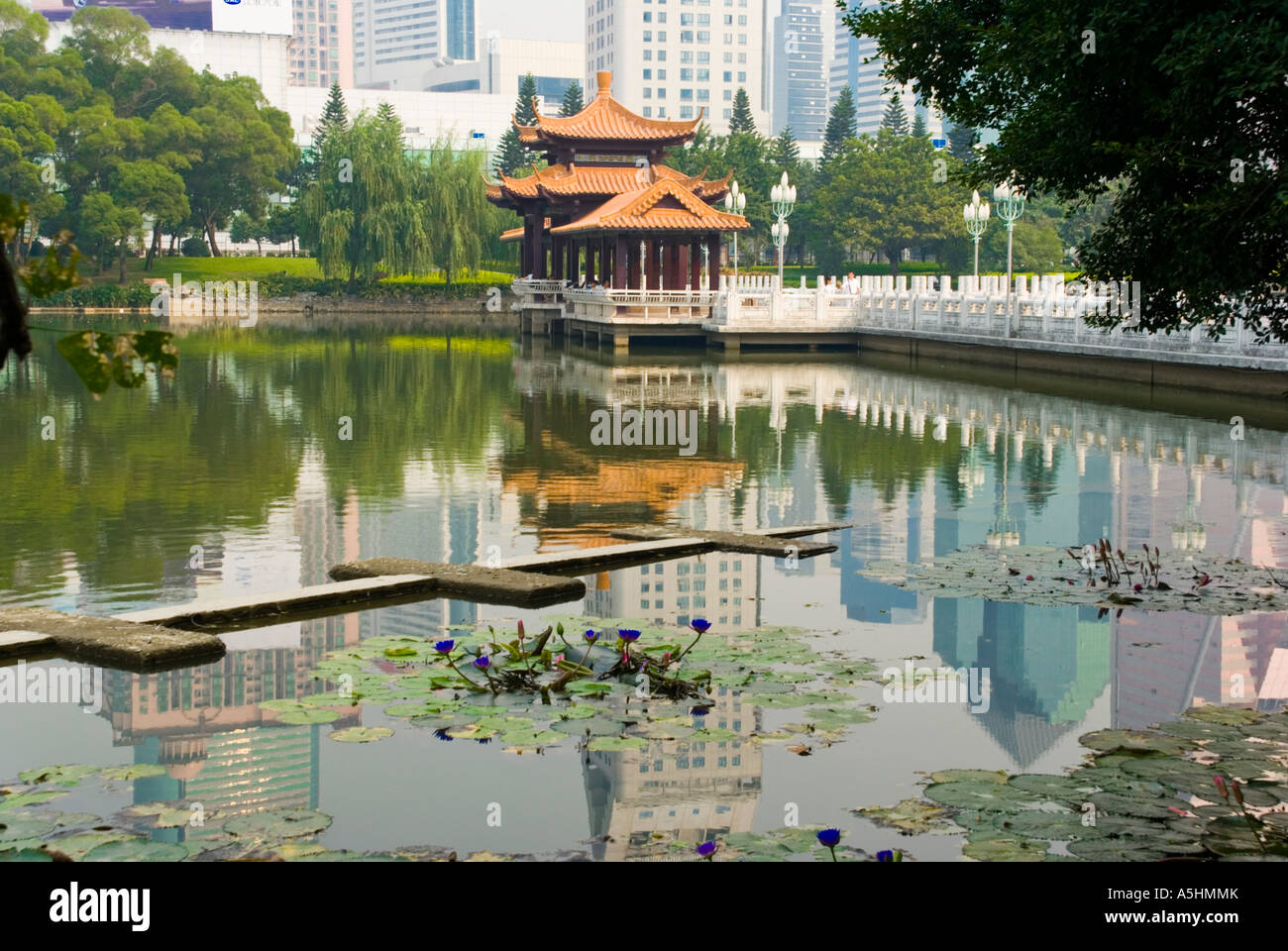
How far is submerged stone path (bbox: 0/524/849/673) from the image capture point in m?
7.36

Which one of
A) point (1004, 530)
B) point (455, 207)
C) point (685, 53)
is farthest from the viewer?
point (685, 53)

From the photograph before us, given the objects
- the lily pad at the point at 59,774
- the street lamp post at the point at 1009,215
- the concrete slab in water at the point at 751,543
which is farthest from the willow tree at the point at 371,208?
the lily pad at the point at 59,774

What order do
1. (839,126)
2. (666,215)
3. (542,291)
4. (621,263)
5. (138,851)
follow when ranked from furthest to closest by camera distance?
1. (839,126)
2. (542,291)
3. (621,263)
4. (666,215)
5. (138,851)

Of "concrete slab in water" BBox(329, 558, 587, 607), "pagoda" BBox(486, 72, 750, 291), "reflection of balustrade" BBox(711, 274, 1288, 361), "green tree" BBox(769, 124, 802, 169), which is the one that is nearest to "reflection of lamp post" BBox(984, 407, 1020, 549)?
"concrete slab in water" BBox(329, 558, 587, 607)

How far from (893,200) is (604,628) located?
63.7 metres

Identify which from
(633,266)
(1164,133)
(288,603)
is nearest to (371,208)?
(633,266)

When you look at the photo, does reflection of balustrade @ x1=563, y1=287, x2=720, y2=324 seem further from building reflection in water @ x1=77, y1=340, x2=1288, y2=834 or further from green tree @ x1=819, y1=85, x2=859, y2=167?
green tree @ x1=819, y1=85, x2=859, y2=167

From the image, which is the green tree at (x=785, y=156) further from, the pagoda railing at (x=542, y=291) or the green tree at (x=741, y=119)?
the pagoda railing at (x=542, y=291)

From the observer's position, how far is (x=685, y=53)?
462ft

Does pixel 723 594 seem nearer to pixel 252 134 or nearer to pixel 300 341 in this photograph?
pixel 300 341

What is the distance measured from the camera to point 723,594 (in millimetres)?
9281

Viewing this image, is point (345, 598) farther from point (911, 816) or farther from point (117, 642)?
point (911, 816)

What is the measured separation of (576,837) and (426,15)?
205665mm
